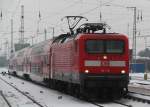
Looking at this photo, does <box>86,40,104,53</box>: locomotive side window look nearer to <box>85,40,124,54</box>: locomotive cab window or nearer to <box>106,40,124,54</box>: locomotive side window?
<box>85,40,124,54</box>: locomotive cab window

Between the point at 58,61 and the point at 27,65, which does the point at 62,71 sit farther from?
the point at 27,65

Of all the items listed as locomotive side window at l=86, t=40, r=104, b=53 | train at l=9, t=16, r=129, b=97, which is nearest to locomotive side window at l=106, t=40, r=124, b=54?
train at l=9, t=16, r=129, b=97

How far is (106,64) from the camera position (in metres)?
20.6

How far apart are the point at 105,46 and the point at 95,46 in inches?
17.1

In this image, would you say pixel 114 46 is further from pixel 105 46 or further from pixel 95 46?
pixel 95 46

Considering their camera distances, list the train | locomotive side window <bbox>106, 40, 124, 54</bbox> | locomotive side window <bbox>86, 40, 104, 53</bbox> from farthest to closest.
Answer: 1. locomotive side window <bbox>106, 40, 124, 54</bbox>
2. locomotive side window <bbox>86, 40, 104, 53</bbox>
3. the train

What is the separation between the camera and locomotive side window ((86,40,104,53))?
20875mm

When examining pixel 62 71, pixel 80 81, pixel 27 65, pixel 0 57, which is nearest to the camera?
pixel 80 81

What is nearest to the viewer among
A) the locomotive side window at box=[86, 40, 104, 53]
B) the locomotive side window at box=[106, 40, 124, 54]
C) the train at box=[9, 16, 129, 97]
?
the train at box=[9, 16, 129, 97]

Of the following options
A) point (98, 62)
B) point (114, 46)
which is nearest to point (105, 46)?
point (114, 46)

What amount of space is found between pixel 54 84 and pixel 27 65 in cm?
1625

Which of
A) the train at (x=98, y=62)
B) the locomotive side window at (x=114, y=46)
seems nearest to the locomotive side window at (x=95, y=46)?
the train at (x=98, y=62)

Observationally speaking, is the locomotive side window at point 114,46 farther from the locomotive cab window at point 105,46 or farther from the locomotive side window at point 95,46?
the locomotive side window at point 95,46

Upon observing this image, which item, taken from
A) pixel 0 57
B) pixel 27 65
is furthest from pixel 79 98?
pixel 0 57
